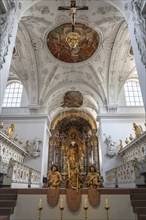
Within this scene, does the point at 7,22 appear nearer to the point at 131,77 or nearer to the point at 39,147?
the point at 39,147

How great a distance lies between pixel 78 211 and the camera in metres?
5.00

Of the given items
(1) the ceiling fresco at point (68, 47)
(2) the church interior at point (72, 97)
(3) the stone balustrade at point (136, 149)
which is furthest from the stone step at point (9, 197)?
(1) the ceiling fresco at point (68, 47)

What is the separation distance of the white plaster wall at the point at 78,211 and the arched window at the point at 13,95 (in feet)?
44.5

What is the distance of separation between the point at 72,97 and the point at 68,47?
6.52 m

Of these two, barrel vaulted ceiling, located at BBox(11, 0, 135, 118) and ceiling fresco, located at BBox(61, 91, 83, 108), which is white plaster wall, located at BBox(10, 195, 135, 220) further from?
ceiling fresco, located at BBox(61, 91, 83, 108)

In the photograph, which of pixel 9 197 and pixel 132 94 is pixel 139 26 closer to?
pixel 9 197

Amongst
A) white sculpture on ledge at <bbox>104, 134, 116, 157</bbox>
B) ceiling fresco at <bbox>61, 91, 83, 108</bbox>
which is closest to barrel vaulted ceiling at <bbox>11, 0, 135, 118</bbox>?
ceiling fresco at <bbox>61, 91, 83, 108</bbox>

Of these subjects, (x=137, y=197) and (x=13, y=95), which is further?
(x=13, y=95)

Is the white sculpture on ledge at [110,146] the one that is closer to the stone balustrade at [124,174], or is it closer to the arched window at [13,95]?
the stone balustrade at [124,174]

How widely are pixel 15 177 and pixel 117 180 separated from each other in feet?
20.9

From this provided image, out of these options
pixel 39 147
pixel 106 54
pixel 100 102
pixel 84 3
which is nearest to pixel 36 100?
pixel 39 147

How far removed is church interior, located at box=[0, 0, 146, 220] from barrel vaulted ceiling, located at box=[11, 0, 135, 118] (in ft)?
0.25

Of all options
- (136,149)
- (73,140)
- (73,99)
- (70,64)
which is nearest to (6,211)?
(136,149)

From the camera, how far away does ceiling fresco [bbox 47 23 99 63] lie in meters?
12.8
